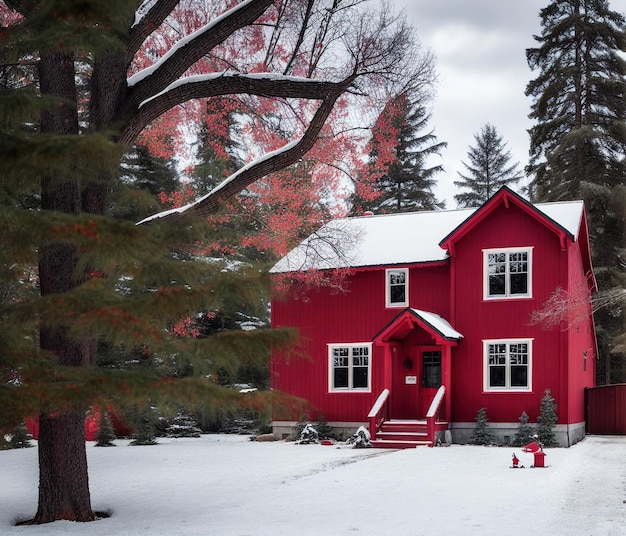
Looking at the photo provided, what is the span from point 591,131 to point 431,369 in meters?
15.1

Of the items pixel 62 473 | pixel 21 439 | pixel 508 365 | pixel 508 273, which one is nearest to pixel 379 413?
pixel 508 365

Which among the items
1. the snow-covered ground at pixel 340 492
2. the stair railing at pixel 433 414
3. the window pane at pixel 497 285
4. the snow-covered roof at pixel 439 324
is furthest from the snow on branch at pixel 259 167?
the window pane at pixel 497 285

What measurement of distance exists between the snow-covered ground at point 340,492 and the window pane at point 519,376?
8.25 feet

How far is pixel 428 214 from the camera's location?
84.7ft

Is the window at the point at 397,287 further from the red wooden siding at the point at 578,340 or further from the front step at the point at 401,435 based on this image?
the red wooden siding at the point at 578,340

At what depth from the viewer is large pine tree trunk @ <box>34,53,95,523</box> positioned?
10.1 metres

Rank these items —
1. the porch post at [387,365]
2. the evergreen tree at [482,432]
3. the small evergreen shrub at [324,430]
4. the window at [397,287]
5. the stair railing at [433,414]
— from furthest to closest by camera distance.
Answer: the window at [397,287], the small evergreen shrub at [324,430], the porch post at [387,365], the evergreen tree at [482,432], the stair railing at [433,414]

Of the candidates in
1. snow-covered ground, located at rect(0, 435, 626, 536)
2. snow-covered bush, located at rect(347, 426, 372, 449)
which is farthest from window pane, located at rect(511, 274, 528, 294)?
snow-covered bush, located at rect(347, 426, 372, 449)

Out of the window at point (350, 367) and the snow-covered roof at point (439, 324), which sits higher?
the snow-covered roof at point (439, 324)

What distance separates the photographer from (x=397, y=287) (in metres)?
23.4

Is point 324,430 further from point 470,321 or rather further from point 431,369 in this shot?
point 470,321

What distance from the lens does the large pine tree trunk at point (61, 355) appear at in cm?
1015

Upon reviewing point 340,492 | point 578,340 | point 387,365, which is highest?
point 578,340

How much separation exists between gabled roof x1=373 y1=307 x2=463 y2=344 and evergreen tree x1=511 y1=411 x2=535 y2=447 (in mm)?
2775
